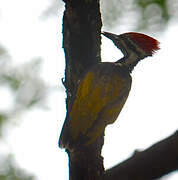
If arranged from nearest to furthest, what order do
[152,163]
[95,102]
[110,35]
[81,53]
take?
[152,163], [81,53], [95,102], [110,35]

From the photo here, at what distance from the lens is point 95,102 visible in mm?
3908

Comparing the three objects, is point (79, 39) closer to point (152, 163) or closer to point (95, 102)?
point (95, 102)

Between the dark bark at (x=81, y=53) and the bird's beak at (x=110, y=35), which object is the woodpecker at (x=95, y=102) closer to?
the bird's beak at (x=110, y=35)

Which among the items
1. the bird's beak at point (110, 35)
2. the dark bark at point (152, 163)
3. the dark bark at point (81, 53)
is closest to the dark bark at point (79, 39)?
the dark bark at point (81, 53)

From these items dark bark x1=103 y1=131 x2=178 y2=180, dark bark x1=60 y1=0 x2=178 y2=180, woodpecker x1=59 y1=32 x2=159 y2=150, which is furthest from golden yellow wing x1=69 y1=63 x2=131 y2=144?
dark bark x1=103 y1=131 x2=178 y2=180

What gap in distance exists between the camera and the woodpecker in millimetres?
3663

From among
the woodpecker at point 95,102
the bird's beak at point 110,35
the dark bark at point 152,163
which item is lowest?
the dark bark at point 152,163

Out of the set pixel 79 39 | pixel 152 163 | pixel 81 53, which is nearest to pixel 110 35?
pixel 79 39

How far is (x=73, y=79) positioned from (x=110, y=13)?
0.85 metres

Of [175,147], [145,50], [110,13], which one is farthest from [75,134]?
[175,147]

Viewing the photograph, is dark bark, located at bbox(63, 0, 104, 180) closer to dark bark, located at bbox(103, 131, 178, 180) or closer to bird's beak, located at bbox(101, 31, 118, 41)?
bird's beak, located at bbox(101, 31, 118, 41)

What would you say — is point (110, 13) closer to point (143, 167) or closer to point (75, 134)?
point (75, 134)

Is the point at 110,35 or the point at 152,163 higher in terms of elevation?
the point at 110,35

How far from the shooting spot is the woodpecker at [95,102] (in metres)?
3.66
